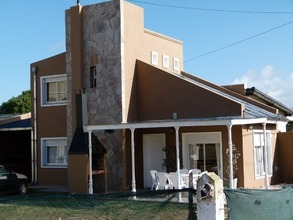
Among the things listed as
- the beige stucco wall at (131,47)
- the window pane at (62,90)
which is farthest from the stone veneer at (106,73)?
the window pane at (62,90)

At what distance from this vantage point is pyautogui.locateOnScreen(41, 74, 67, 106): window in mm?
24281

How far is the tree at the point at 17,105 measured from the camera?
54.7m

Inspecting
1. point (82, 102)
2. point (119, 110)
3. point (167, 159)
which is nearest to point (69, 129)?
point (82, 102)

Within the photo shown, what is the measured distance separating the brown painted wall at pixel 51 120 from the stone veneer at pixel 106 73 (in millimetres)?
2931

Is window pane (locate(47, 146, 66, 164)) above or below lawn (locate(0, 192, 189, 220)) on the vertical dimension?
above

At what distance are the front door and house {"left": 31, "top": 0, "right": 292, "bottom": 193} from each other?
44 mm

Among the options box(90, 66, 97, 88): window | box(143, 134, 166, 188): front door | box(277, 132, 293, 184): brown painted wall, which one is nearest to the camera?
box(143, 134, 166, 188): front door

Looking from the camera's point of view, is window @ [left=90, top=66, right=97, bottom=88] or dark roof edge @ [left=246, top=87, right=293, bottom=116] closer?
window @ [left=90, top=66, right=97, bottom=88]

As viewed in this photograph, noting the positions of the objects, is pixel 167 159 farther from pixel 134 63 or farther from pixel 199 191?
pixel 199 191

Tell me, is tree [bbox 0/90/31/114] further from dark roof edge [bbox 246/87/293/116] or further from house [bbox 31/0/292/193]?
house [bbox 31/0/292/193]

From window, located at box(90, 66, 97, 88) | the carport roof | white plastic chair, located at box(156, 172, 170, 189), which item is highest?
window, located at box(90, 66, 97, 88)

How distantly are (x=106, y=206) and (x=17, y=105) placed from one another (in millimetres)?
48902

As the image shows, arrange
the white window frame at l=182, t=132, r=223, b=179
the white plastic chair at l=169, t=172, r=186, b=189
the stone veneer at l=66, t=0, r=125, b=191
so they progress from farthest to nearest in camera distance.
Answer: the stone veneer at l=66, t=0, r=125, b=191
the white window frame at l=182, t=132, r=223, b=179
the white plastic chair at l=169, t=172, r=186, b=189

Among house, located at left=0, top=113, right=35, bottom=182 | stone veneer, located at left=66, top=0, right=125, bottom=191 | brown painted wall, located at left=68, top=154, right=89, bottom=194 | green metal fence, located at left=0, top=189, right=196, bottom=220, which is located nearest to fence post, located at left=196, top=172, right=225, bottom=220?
green metal fence, located at left=0, top=189, right=196, bottom=220
